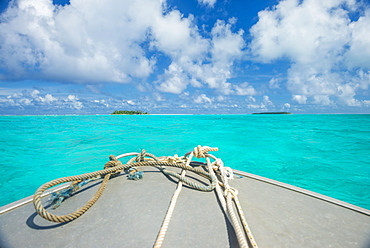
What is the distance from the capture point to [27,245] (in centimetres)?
92

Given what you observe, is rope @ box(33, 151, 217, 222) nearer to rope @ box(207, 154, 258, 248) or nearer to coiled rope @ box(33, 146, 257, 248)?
coiled rope @ box(33, 146, 257, 248)

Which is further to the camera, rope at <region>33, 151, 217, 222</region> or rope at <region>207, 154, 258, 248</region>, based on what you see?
rope at <region>33, 151, 217, 222</region>

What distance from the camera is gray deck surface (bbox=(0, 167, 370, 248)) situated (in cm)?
95

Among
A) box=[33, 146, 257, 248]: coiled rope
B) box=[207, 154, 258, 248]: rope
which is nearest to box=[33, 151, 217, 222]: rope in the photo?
box=[33, 146, 257, 248]: coiled rope

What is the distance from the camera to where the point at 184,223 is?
1.06 meters

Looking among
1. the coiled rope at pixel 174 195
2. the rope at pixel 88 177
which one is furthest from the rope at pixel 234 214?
the rope at pixel 88 177

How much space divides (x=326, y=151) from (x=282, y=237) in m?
8.02

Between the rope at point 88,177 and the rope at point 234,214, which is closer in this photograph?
the rope at point 234,214

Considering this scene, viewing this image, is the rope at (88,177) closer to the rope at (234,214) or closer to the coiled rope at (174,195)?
the coiled rope at (174,195)

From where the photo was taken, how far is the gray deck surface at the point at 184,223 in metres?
0.95

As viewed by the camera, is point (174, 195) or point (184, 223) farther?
point (174, 195)

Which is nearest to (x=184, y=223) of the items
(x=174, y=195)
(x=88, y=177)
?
(x=174, y=195)

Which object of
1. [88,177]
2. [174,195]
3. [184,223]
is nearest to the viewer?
[184,223]

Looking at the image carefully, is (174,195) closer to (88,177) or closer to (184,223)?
(184,223)
